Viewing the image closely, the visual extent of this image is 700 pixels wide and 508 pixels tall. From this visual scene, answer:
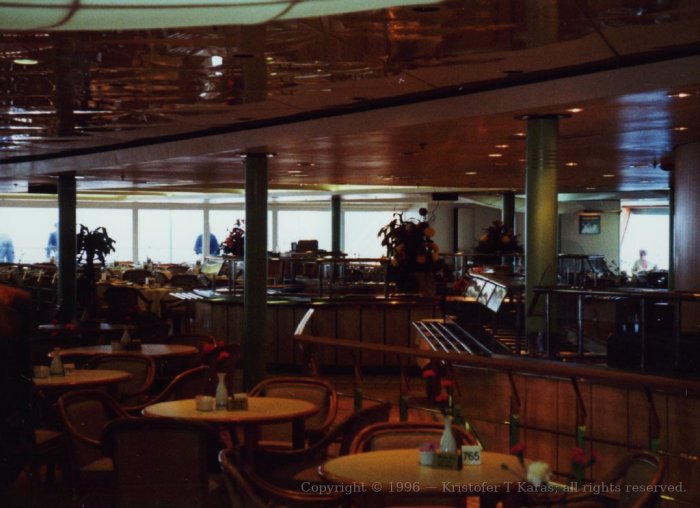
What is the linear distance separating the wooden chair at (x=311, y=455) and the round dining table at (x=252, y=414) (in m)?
0.12

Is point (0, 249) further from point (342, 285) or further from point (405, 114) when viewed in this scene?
point (405, 114)

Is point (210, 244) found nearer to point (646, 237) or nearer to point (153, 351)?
point (646, 237)

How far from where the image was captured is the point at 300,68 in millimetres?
Result: 7441

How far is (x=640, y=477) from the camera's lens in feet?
12.9

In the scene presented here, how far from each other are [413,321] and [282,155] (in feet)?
8.41

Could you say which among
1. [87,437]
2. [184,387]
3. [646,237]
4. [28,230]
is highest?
[28,230]

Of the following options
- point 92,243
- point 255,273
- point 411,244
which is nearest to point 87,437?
point 255,273

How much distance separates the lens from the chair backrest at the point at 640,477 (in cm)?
359

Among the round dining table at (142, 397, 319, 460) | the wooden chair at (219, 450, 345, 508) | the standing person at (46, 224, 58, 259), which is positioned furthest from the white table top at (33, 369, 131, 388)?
the standing person at (46, 224, 58, 259)

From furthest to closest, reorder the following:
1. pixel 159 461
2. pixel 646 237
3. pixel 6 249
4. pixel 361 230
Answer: pixel 361 230
pixel 6 249
pixel 646 237
pixel 159 461

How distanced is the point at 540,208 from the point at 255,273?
4394mm

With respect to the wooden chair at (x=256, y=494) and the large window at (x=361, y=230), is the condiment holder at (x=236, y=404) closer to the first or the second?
the wooden chair at (x=256, y=494)

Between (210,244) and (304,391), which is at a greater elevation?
(210,244)

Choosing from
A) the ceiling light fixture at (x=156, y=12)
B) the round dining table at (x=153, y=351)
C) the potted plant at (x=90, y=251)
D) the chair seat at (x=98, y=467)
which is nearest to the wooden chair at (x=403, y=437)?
the chair seat at (x=98, y=467)
